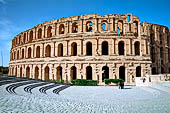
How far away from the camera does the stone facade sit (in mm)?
23484

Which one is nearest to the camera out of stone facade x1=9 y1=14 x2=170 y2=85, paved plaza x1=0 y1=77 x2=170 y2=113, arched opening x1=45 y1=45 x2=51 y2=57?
paved plaza x1=0 y1=77 x2=170 y2=113

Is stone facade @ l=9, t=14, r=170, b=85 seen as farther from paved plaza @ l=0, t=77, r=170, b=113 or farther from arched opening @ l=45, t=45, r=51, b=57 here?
paved plaza @ l=0, t=77, r=170, b=113

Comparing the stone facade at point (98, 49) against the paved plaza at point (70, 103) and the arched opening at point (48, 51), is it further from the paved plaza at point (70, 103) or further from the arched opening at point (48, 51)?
the paved plaza at point (70, 103)

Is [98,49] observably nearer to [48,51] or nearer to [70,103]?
[48,51]

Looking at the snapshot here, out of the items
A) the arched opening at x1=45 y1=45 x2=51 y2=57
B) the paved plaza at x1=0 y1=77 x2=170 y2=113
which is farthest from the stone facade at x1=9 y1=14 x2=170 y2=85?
the paved plaza at x1=0 y1=77 x2=170 y2=113

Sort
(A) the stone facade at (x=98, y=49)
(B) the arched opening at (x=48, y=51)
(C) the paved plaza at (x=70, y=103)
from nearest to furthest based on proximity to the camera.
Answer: (C) the paved plaza at (x=70, y=103) → (A) the stone facade at (x=98, y=49) → (B) the arched opening at (x=48, y=51)

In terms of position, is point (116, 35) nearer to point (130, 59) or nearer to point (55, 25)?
point (130, 59)

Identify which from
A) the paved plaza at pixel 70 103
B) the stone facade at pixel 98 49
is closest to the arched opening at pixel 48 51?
the stone facade at pixel 98 49

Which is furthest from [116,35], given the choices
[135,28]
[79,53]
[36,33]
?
[36,33]

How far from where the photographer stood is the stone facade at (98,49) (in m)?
23.5

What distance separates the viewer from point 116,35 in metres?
24.2

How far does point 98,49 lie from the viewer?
23.9 m

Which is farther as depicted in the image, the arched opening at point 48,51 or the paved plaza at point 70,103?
the arched opening at point 48,51

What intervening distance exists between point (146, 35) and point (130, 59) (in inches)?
246
